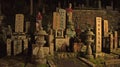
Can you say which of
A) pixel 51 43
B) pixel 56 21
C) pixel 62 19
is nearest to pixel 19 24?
pixel 56 21

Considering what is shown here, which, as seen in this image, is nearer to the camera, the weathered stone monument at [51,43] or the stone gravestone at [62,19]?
the weathered stone monument at [51,43]

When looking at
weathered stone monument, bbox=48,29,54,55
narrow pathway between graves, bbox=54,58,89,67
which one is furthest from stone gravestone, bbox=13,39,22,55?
narrow pathway between graves, bbox=54,58,89,67

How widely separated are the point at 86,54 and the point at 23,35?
14.6 feet

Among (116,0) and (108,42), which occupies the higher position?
(116,0)

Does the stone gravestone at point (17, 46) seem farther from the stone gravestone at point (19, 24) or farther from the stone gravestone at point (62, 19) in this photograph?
the stone gravestone at point (62, 19)

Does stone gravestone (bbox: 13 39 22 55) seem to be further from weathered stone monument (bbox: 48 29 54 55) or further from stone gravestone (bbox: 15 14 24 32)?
stone gravestone (bbox: 15 14 24 32)

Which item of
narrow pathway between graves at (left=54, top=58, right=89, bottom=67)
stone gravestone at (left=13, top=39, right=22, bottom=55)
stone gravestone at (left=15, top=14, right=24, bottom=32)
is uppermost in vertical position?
stone gravestone at (left=15, top=14, right=24, bottom=32)

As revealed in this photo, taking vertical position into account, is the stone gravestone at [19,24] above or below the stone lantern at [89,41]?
above

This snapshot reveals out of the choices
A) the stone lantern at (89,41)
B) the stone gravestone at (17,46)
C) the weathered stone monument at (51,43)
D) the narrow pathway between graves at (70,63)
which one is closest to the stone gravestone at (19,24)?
the stone gravestone at (17,46)

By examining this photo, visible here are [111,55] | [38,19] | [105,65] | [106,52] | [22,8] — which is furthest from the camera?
[22,8]

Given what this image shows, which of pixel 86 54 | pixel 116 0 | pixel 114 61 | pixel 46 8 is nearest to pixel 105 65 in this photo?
pixel 114 61

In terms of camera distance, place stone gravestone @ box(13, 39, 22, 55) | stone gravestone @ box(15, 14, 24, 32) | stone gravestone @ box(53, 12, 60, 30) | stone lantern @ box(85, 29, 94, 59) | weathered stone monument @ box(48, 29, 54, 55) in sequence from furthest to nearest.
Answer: stone gravestone @ box(53, 12, 60, 30)
stone gravestone @ box(15, 14, 24, 32)
stone gravestone @ box(13, 39, 22, 55)
weathered stone monument @ box(48, 29, 54, 55)
stone lantern @ box(85, 29, 94, 59)

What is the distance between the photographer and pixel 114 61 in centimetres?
1157

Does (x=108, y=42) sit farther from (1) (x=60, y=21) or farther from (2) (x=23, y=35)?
(2) (x=23, y=35)
